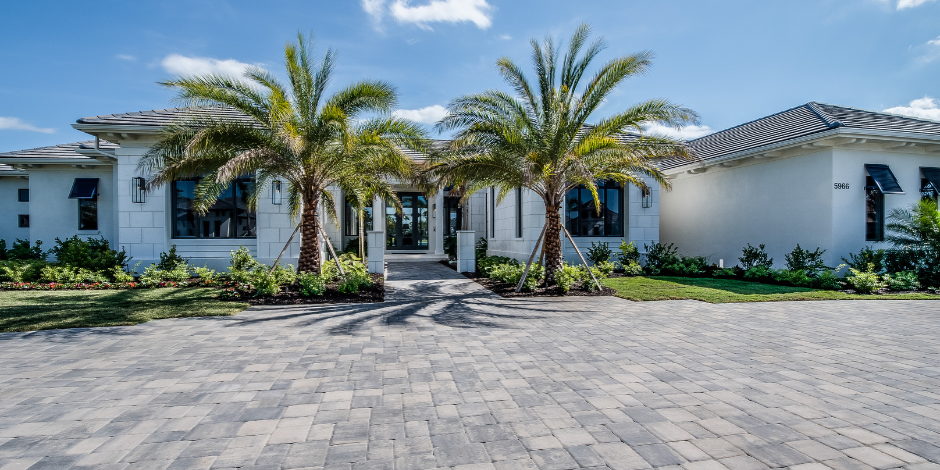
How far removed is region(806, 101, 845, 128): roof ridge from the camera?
10.7 metres

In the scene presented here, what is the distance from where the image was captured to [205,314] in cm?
716

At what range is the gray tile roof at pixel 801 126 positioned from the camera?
11.4 metres

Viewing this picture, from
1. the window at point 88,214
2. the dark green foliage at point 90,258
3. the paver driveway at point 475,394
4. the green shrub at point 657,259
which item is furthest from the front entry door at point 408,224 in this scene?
the paver driveway at point 475,394

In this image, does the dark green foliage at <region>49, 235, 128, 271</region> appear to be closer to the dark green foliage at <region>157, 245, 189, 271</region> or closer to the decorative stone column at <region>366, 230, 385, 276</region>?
the dark green foliage at <region>157, 245, 189, 271</region>

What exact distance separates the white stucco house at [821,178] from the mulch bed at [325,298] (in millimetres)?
9099

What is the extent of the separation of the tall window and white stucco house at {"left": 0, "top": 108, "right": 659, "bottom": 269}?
534 centimetres

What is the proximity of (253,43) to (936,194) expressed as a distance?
18.5 m

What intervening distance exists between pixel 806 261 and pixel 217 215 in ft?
54.8

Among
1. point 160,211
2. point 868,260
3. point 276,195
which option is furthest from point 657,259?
point 160,211

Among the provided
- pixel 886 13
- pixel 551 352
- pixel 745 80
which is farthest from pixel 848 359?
pixel 886 13

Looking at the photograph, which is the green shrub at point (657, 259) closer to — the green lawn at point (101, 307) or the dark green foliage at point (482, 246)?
the dark green foliage at point (482, 246)

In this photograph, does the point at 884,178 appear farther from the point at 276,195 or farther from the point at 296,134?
the point at 276,195

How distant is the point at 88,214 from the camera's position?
1459 centimetres

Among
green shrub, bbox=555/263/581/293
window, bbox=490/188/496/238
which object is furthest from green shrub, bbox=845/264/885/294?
window, bbox=490/188/496/238
